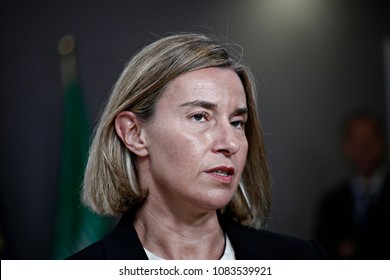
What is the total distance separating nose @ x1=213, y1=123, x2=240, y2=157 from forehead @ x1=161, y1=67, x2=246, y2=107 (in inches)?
2.5

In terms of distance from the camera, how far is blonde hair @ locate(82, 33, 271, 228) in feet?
4.60

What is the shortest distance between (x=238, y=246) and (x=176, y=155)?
0.93 feet

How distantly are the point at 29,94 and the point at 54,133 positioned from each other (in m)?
0.13

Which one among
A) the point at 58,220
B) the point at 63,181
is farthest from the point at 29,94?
the point at 58,220

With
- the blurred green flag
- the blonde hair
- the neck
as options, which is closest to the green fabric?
the blurred green flag

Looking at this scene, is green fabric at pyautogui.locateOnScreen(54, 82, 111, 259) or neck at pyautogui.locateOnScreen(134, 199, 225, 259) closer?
neck at pyautogui.locateOnScreen(134, 199, 225, 259)

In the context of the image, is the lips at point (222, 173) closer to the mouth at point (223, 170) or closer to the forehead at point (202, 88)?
the mouth at point (223, 170)

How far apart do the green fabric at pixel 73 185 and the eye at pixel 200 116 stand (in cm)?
48

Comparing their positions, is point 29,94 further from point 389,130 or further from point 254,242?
point 389,130

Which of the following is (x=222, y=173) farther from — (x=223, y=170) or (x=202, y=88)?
(x=202, y=88)

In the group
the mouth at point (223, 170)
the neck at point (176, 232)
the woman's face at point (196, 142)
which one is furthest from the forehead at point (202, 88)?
the neck at point (176, 232)

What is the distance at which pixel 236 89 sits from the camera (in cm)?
144

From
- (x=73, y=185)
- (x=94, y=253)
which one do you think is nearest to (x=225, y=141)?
(x=94, y=253)

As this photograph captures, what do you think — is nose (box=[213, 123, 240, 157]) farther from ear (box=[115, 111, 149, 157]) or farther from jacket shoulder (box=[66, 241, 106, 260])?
jacket shoulder (box=[66, 241, 106, 260])
